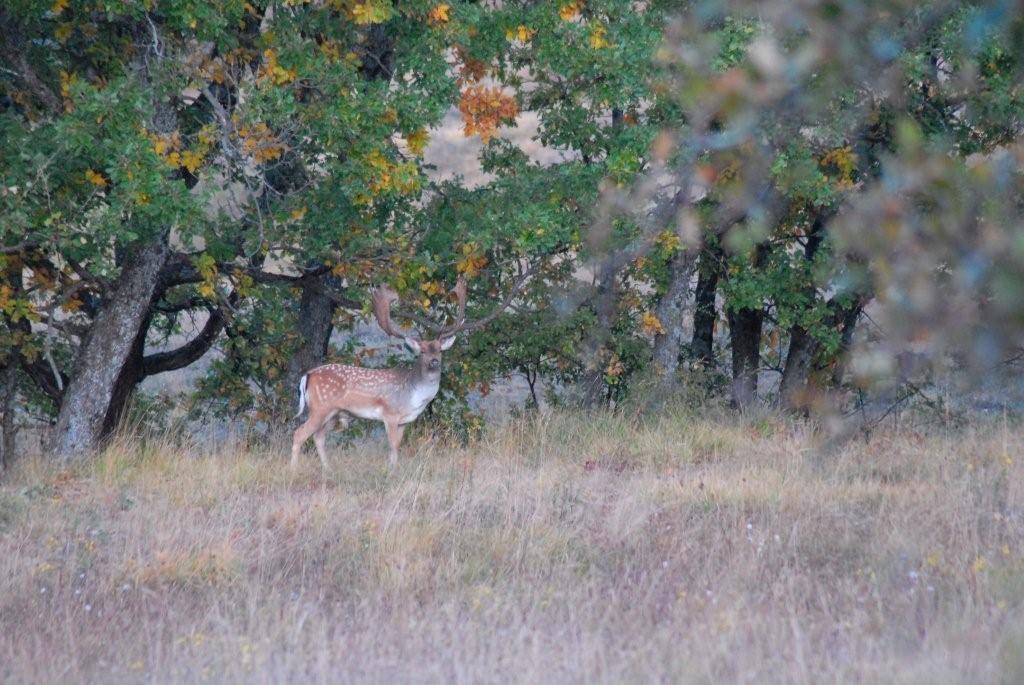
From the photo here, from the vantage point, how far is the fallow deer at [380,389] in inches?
503

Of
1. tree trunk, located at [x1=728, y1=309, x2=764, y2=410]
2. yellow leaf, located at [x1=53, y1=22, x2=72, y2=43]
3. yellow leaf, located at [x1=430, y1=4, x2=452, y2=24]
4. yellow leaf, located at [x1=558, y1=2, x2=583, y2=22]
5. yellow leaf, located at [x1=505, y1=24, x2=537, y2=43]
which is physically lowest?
tree trunk, located at [x1=728, y1=309, x2=764, y2=410]

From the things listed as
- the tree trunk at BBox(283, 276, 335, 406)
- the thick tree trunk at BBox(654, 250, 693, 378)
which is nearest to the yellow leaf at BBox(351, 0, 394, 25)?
the tree trunk at BBox(283, 276, 335, 406)

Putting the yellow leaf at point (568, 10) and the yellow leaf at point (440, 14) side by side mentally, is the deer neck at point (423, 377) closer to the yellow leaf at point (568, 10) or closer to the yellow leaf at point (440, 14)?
the yellow leaf at point (440, 14)

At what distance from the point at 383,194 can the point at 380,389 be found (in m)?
2.21

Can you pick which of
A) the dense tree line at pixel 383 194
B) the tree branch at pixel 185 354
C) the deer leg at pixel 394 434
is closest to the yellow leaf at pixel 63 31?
the dense tree line at pixel 383 194

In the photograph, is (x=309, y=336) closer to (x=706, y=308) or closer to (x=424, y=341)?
(x=424, y=341)

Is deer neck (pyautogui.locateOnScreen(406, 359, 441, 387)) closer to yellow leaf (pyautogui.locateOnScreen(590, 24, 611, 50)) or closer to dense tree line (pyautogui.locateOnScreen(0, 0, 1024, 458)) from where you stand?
dense tree line (pyautogui.locateOnScreen(0, 0, 1024, 458))

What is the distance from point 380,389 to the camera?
13.1 metres

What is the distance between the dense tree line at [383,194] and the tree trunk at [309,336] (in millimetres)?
25

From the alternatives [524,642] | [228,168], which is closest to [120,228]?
[228,168]

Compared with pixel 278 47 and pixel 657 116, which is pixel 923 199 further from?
pixel 657 116

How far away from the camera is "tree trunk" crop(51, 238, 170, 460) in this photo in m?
12.4

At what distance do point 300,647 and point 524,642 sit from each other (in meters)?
1.13

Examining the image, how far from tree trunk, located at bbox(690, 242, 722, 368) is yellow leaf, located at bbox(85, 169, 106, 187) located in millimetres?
6564
